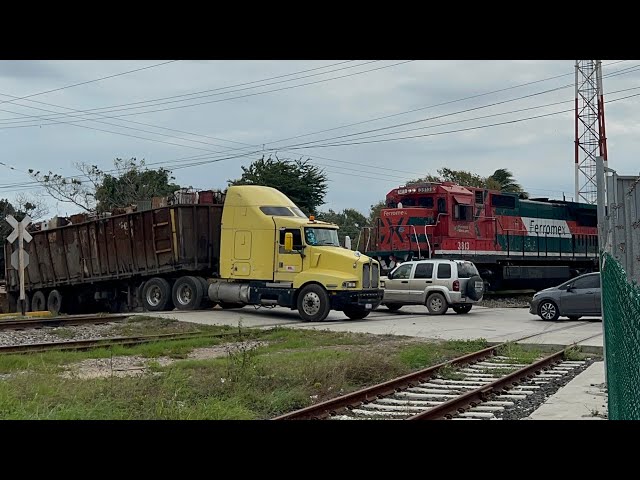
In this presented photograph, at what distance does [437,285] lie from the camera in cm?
2495

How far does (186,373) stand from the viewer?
11.2 m

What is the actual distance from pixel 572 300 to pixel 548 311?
102 cm

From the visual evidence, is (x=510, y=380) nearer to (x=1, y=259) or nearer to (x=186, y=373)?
(x=186, y=373)

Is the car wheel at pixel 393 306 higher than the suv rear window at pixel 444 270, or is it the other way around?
the suv rear window at pixel 444 270

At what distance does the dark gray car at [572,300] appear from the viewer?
21.6 metres

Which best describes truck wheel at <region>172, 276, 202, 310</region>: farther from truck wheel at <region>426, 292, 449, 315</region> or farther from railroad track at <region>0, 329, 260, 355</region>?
truck wheel at <region>426, 292, 449, 315</region>

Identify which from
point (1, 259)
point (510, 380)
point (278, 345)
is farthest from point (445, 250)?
point (1, 259)

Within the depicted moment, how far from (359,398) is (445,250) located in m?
19.8

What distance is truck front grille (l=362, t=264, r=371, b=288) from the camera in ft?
71.0

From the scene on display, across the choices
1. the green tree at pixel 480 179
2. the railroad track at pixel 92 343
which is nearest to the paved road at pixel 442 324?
the railroad track at pixel 92 343

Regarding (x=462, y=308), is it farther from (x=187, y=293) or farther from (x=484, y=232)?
(x=187, y=293)

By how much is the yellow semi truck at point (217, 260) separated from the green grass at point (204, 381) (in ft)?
20.1

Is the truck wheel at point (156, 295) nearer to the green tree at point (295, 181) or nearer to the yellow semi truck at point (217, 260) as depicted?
the yellow semi truck at point (217, 260)

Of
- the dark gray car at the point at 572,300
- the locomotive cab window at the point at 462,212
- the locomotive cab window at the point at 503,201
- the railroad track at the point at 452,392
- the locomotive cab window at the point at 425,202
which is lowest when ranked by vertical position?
the railroad track at the point at 452,392
